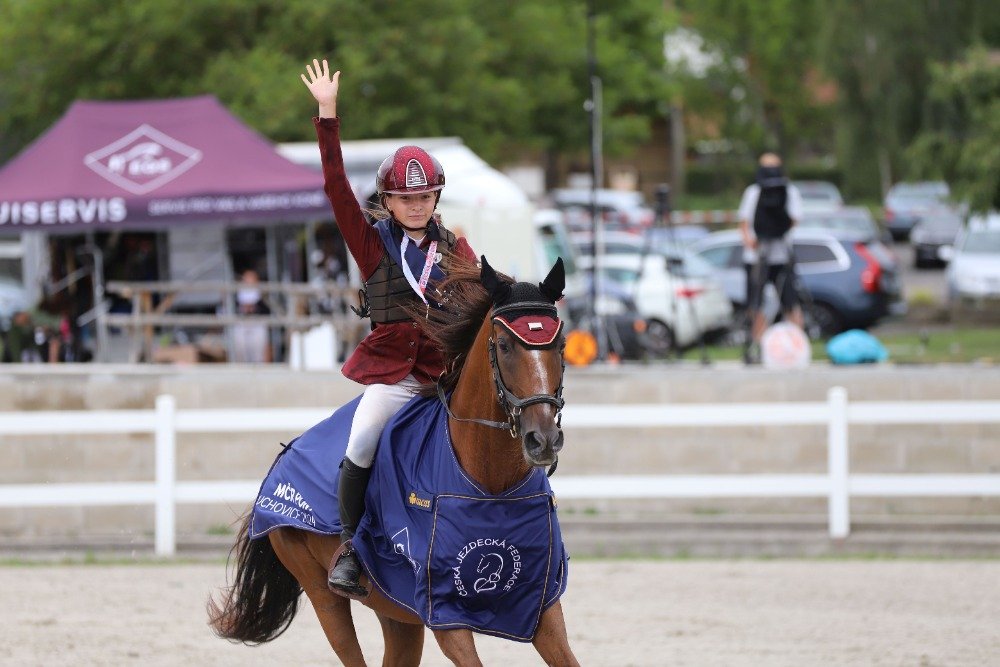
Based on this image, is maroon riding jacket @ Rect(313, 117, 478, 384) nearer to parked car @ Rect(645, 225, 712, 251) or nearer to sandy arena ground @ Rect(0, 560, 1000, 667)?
sandy arena ground @ Rect(0, 560, 1000, 667)

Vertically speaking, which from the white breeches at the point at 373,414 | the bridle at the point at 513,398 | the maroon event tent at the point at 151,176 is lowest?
the white breeches at the point at 373,414

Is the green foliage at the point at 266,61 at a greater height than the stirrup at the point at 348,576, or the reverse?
the green foliage at the point at 266,61

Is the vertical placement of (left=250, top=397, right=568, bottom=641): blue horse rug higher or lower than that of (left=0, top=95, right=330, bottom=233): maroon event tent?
lower

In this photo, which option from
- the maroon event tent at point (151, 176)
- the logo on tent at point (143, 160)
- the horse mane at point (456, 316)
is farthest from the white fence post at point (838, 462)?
the logo on tent at point (143, 160)

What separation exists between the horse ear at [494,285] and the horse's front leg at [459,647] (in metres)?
1.17

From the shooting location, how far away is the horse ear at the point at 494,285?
190 inches

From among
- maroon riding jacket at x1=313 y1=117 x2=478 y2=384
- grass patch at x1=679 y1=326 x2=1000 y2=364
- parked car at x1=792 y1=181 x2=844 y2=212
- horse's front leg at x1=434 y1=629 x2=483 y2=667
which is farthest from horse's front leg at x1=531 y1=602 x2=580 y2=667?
parked car at x1=792 y1=181 x2=844 y2=212

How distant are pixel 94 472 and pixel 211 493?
1383 mm

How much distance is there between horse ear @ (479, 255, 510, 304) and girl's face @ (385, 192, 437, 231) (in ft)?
2.45

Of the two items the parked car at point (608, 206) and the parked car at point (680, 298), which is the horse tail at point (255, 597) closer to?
the parked car at point (680, 298)

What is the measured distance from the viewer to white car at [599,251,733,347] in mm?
20438

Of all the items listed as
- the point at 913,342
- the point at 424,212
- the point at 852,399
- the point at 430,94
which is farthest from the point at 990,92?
the point at 424,212

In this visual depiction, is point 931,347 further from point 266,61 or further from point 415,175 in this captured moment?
point 415,175

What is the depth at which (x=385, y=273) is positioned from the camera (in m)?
5.55
